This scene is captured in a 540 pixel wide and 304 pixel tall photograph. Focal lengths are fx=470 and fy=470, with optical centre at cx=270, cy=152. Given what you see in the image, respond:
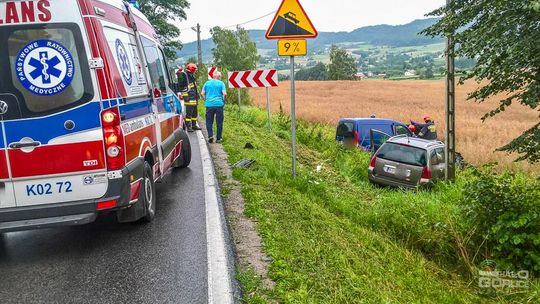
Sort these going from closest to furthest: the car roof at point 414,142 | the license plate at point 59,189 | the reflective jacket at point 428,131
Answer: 1. the license plate at point 59,189
2. the car roof at point 414,142
3. the reflective jacket at point 428,131

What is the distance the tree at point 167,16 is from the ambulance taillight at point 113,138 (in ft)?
133

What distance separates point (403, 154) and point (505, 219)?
559 centimetres

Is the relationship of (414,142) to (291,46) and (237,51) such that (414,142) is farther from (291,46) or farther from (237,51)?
(237,51)

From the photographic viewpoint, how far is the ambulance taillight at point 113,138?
A: 4191 millimetres

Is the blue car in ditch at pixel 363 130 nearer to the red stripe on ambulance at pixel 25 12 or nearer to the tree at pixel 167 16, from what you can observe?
the red stripe on ambulance at pixel 25 12

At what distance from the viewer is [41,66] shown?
4.07m

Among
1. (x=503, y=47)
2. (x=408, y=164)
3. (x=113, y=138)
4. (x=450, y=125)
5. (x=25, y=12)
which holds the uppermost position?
(x=25, y=12)

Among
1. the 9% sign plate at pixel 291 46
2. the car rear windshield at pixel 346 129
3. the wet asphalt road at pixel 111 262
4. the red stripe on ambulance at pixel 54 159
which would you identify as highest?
the 9% sign plate at pixel 291 46

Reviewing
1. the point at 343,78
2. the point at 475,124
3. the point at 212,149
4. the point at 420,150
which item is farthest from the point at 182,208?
the point at 343,78

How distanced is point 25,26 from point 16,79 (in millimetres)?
461

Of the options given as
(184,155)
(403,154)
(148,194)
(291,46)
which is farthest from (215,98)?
(148,194)

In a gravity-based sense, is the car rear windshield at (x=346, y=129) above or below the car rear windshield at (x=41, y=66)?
below

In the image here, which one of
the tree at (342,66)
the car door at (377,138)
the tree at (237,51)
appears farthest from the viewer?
the tree at (342,66)

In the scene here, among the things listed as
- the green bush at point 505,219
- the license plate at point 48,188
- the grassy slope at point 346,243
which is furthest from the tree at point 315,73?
the license plate at point 48,188
